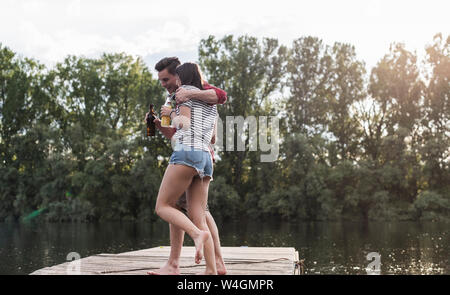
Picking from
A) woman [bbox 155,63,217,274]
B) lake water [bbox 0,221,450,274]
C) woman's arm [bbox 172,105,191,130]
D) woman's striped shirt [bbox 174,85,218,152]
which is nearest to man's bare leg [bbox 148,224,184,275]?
woman [bbox 155,63,217,274]

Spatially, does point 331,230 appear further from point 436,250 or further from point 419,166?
point 419,166

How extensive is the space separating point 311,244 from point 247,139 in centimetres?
1968

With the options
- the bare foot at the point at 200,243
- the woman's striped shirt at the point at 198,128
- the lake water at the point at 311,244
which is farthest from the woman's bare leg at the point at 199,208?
the lake water at the point at 311,244

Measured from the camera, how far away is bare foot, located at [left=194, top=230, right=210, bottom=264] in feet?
12.1

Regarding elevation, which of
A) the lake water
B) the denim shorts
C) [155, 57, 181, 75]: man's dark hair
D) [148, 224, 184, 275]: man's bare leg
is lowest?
the lake water

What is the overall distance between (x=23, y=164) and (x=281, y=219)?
2218cm

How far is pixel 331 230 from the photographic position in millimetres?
29562

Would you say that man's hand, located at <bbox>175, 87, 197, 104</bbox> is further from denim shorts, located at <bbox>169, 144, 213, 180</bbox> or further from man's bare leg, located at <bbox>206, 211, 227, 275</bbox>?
man's bare leg, located at <bbox>206, 211, 227, 275</bbox>

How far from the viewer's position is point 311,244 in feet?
75.8

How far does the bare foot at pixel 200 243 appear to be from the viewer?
12.1 feet

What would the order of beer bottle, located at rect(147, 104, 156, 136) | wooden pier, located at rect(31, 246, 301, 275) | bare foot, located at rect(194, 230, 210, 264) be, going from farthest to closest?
wooden pier, located at rect(31, 246, 301, 275) < beer bottle, located at rect(147, 104, 156, 136) < bare foot, located at rect(194, 230, 210, 264)

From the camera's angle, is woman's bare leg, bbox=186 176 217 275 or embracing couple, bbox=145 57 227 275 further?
woman's bare leg, bbox=186 176 217 275

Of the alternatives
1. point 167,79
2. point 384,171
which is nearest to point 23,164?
point 384,171

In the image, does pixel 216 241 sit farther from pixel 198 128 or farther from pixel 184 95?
pixel 184 95
